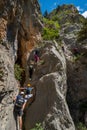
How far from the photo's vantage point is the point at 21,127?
1630 centimetres

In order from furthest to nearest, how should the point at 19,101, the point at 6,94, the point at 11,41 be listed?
the point at 11,41, the point at 19,101, the point at 6,94

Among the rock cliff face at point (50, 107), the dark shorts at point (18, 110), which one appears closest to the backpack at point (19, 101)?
the dark shorts at point (18, 110)

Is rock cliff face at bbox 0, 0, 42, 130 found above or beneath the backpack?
above

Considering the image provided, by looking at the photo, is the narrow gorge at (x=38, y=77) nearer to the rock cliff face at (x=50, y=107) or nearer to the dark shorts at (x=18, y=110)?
the rock cliff face at (x=50, y=107)

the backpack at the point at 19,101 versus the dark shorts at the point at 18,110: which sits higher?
the backpack at the point at 19,101

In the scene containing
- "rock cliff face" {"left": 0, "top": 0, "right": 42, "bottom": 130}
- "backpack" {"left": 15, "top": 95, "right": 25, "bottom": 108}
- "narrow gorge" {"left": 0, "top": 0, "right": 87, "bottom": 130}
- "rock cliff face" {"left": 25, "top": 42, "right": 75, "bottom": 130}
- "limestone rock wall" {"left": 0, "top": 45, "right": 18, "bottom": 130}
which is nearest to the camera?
"limestone rock wall" {"left": 0, "top": 45, "right": 18, "bottom": 130}

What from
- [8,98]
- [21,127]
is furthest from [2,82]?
[21,127]

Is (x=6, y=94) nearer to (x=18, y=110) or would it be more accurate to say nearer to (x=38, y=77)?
(x=18, y=110)

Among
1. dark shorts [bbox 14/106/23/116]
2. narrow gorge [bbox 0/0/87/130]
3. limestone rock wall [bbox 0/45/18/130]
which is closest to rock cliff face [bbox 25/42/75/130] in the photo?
narrow gorge [bbox 0/0/87/130]

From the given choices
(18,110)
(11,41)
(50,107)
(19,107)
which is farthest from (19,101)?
(11,41)

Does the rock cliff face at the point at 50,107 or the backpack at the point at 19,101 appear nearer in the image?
the backpack at the point at 19,101

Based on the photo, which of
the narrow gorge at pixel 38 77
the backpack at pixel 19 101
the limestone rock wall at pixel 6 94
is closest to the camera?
the limestone rock wall at pixel 6 94

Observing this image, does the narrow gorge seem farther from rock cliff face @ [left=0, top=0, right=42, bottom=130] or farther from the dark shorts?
the dark shorts

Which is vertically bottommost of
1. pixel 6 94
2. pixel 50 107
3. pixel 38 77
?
pixel 50 107
